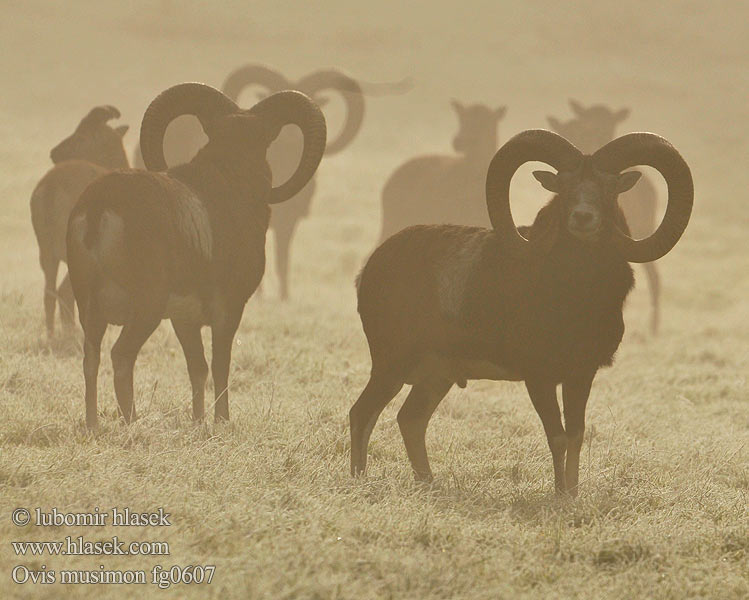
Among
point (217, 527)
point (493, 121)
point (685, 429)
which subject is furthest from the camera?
point (493, 121)

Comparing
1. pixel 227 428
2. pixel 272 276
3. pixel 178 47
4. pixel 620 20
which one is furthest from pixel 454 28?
pixel 227 428

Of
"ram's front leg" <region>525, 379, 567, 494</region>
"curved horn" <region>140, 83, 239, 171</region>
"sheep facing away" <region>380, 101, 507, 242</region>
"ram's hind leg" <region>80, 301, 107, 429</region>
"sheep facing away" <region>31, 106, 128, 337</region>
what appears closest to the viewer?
"ram's front leg" <region>525, 379, 567, 494</region>

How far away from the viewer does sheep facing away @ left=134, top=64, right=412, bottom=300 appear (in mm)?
18000

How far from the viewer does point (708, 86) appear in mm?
48219

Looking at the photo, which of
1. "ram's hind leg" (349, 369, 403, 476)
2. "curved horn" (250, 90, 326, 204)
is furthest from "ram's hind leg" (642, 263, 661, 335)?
"ram's hind leg" (349, 369, 403, 476)

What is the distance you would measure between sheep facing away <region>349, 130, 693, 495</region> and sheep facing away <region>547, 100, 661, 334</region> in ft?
37.0

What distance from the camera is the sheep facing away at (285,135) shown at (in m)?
18.0

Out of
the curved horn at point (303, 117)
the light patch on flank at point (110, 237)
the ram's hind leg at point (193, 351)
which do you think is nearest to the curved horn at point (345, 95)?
the curved horn at point (303, 117)

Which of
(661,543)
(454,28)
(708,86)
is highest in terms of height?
(454,28)

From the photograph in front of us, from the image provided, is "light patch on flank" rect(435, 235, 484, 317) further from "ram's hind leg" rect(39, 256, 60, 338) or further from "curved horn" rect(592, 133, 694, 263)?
"ram's hind leg" rect(39, 256, 60, 338)

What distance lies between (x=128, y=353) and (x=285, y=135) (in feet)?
37.9

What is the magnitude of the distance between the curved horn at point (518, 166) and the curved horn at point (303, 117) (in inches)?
88.5

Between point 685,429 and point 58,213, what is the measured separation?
20.0ft

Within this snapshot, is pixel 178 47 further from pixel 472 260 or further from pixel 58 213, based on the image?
pixel 472 260
